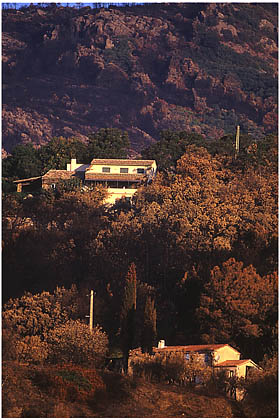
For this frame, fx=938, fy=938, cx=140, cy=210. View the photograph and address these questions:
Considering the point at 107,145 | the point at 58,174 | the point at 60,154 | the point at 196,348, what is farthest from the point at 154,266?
the point at 107,145

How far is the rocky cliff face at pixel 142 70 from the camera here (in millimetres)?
99438

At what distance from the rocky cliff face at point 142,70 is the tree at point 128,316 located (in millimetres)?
64836

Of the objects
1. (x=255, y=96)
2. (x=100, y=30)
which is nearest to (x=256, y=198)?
(x=255, y=96)

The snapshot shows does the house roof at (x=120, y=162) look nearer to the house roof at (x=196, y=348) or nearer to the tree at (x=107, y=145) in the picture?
the tree at (x=107, y=145)

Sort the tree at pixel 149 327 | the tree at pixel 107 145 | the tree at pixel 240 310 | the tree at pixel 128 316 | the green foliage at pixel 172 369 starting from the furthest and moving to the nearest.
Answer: the tree at pixel 107 145 → the tree at pixel 240 310 → the tree at pixel 149 327 → the tree at pixel 128 316 → the green foliage at pixel 172 369

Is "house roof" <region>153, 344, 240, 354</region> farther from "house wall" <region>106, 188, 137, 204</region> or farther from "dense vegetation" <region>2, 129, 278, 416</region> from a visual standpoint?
"house wall" <region>106, 188, 137, 204</region>

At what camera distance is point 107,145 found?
5366cm

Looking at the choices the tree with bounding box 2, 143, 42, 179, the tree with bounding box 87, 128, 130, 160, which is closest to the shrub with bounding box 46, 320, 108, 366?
the tree with bounding box 2, 143, 42, 179

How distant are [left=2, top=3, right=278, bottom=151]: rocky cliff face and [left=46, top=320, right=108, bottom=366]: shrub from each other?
220 ft

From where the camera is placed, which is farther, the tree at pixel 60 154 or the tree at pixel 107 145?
the tree at pixel 107 145

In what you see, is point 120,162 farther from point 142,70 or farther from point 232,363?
point 142,70

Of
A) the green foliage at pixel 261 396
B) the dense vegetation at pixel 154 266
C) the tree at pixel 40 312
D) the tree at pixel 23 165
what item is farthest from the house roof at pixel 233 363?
the tree at pixel 23 165

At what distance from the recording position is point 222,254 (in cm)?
3488

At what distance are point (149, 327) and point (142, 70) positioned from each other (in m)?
81.0
